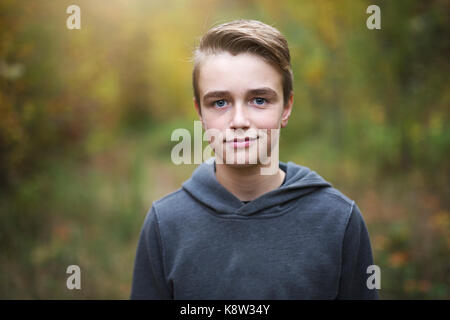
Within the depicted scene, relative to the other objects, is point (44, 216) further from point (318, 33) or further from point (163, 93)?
point (318, 33)

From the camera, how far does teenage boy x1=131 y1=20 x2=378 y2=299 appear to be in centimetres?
167

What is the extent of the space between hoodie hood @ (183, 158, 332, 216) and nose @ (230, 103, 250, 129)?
34cm

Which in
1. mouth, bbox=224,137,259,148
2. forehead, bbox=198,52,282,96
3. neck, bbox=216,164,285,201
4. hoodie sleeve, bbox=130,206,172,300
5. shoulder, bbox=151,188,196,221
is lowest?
hoodie sleeve, bbox=130,206,172,300

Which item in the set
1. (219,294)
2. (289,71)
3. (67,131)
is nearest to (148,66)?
(67,131)

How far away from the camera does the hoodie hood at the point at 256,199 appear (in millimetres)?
1771

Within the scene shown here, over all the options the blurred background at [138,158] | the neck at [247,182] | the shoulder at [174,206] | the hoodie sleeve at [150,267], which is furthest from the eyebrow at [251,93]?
the blurred background at [138,158]

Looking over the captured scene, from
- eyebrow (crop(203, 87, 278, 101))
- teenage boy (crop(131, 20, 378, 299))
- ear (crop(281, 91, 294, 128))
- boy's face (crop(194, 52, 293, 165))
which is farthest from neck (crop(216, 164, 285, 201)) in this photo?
eyebrow (crop(203, 87, 278, 101))

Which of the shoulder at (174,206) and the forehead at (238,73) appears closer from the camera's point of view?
the forehead at (238,73)

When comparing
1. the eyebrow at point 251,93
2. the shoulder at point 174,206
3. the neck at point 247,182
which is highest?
the eyebrow at point 251,93

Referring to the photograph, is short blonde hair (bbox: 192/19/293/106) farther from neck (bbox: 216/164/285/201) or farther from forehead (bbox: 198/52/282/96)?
neck (bbox: 216/164/285/201)

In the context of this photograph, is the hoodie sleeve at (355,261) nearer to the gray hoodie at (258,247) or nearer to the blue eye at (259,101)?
the gray hoodie at (258,247)

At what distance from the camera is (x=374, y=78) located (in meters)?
4.24

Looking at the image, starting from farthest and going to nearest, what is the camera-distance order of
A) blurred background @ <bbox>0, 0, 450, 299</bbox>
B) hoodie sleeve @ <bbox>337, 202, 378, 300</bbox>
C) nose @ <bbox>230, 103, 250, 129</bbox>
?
blurred background @ <bbox>0, 0, 450, 299</bbox> < hoodie sleeve @ <bbox>337, 202, 378, 300</bbox> < nose @ <bbox>230, 103, 250, 129</bbox>
